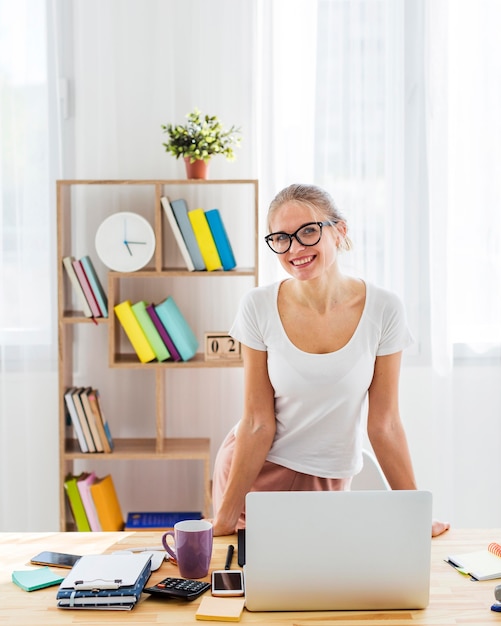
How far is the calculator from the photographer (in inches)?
56.4

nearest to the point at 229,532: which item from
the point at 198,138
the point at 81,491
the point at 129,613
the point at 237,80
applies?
the point at 129,613

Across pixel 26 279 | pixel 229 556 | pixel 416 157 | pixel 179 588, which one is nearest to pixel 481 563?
pixel 229 556

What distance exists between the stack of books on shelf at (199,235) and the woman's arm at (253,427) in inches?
38.6

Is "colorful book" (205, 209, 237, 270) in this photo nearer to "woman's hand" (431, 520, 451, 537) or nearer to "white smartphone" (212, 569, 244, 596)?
"woman's hand" (431, 520, 451, 537)

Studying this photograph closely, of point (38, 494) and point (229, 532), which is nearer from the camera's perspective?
point (229, 532)

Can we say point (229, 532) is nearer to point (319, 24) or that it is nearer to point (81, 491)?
point (81, 491)

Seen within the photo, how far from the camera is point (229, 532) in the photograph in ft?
5.84

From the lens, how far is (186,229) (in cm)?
299

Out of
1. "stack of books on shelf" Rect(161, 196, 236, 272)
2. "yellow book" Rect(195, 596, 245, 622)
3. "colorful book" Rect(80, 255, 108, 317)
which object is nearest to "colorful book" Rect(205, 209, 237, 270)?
"stack of books on shelf" Rect(161, 196, 236, 272)

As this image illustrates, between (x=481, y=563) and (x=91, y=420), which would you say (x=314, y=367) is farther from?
(x=91, y=420)

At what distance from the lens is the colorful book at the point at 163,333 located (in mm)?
3023

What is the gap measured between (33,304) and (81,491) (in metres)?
0.79

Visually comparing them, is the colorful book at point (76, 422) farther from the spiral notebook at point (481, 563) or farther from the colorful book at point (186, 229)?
the spiral notebook at point (481, 563)

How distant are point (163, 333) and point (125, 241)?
0.38 meters
